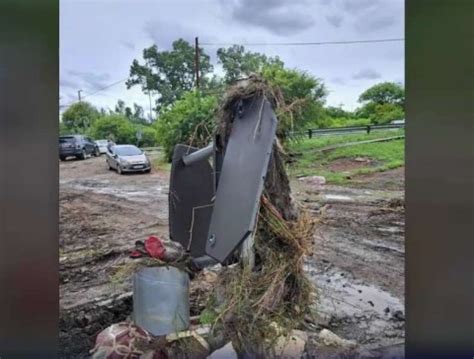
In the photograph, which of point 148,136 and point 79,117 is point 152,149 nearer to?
point 148,136

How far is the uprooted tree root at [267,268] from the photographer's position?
1597 millimetres

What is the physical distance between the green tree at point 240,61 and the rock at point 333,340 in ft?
3.90

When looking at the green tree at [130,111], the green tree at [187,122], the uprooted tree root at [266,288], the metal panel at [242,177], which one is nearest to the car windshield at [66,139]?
the green tree at [130,111]

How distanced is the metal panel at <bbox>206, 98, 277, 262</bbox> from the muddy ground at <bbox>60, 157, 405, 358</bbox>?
18.1 inches

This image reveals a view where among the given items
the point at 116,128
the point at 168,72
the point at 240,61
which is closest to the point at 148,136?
the point at 116,128

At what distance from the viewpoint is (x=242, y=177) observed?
144 centimetres

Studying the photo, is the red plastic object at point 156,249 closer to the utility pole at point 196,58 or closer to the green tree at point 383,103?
the utility pole at point 196,58

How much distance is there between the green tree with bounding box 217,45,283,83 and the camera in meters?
1.82

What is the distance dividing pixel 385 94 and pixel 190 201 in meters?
0.98

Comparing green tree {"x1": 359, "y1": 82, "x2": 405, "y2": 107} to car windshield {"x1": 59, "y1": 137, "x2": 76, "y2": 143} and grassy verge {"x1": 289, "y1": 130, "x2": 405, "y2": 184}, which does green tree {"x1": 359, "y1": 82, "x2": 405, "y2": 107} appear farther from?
car windshield {"x1": 59, "y1": 137, "x2": 76, "y2": 143}

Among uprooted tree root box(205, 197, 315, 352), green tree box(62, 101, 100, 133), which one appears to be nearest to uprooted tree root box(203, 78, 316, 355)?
uprooted tree root box(205, 197, 315, 352)
